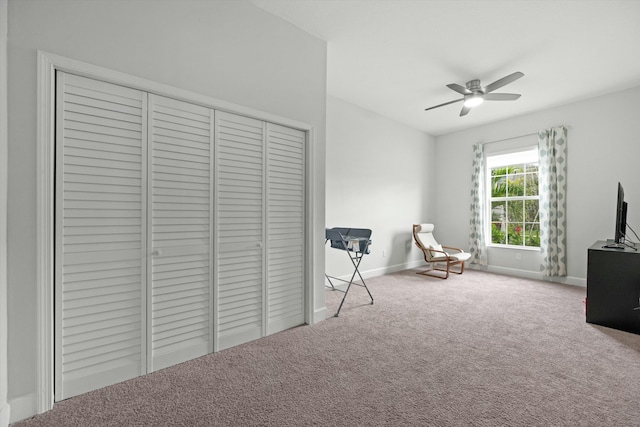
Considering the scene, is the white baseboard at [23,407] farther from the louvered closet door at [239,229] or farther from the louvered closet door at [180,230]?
the louvered closet door at [239,229]

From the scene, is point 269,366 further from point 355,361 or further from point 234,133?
point 234,133

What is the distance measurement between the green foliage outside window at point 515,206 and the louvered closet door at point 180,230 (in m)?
5.21

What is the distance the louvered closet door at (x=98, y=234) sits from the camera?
1649 mm

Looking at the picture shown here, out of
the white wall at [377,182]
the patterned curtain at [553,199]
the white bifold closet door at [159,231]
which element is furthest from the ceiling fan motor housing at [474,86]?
the white bifold closet door at [159,231]

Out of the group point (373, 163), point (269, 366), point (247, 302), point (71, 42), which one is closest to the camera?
point (71, 42)

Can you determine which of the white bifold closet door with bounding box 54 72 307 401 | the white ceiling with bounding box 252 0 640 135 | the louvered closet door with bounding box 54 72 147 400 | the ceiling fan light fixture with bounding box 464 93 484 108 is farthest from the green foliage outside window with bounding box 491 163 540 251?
the louvered closet door with bounding box 54 72 147 400

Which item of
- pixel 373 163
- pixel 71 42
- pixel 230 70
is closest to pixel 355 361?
pixel 230 70

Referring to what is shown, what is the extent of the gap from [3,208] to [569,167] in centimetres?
620

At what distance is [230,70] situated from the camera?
2277mm

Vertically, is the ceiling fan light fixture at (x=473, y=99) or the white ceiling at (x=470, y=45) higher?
the white ceiling at (x=470, y=45)

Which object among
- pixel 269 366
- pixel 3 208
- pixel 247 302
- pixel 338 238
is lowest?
pixel 269 366

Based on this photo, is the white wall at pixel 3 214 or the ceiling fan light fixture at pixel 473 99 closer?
the white wall at pixel 3 214

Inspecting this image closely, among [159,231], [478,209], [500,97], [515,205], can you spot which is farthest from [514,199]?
[159,231]

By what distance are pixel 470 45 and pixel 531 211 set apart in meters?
3.41
